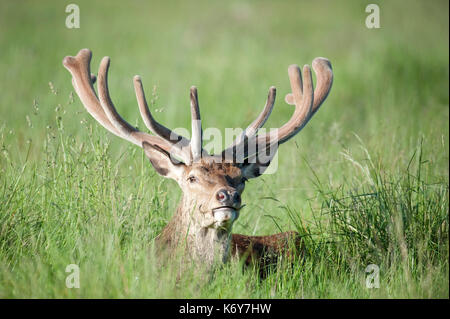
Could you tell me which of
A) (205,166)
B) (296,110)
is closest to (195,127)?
(205,166)

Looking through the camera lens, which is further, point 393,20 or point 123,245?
point 393,20

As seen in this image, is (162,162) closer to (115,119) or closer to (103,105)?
(115,119)

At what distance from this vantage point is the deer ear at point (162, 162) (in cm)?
442

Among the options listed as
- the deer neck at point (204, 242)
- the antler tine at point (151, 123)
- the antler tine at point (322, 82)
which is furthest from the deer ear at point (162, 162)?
the antler tine at point (322, 82)

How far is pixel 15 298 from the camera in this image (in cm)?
367

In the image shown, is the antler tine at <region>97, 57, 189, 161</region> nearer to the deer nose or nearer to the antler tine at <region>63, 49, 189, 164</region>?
the antler tine at <region>63, 49, 189, 164</region>

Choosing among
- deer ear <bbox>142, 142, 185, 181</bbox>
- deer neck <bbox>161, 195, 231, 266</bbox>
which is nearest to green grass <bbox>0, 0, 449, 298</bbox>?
deer neck <bbox>161, 195, 231, 266</bbox>

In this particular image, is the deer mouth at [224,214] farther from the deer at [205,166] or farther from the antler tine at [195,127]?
the antler tine at [195,127]

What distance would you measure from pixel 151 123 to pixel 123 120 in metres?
0.30

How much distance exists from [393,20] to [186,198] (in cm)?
1303

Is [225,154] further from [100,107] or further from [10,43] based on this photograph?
[10,43]

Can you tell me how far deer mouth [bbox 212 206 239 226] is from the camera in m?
3.96
